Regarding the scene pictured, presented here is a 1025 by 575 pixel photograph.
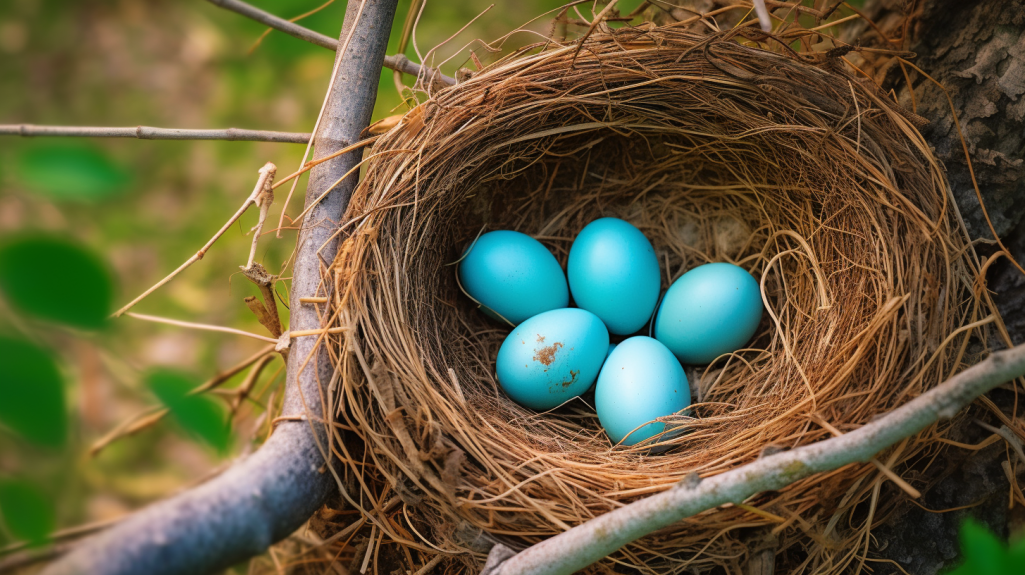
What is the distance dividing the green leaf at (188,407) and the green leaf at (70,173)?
0.16 metres

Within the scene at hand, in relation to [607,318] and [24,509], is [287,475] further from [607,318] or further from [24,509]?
[607,318]

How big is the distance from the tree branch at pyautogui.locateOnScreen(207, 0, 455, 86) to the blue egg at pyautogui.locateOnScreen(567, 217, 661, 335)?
0.60m

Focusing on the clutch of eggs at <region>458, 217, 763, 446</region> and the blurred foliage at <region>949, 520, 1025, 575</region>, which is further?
the clutch of eggs at <region>458, 217, 763, 446</region>

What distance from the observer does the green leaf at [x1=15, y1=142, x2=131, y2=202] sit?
36cm

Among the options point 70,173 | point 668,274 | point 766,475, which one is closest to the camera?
point 70,173

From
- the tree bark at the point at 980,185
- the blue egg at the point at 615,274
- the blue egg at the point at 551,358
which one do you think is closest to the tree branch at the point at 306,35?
the blue egg at the point at 615,274

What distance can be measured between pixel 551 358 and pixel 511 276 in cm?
27

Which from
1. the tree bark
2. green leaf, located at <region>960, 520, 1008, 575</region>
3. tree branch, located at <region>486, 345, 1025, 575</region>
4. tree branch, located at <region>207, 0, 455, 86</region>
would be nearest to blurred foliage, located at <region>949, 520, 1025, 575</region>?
green leaf, located at <region>960, 520, 1008, 575</region>

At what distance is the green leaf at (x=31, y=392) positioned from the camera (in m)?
0.40

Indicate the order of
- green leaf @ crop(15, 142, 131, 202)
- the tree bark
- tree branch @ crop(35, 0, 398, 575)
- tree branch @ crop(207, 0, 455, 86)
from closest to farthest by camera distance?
1. green leaf @ crop(15, 142, 131, 202)
2. tree branch @ crop(35, 0, 398, 575)
3. tree branch @ crop(207, 0, 455, 86)
4. the tree bark

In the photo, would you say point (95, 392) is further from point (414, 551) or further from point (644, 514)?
point (414, 551)

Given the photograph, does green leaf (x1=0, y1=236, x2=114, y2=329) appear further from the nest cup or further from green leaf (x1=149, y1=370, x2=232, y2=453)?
the nest cup

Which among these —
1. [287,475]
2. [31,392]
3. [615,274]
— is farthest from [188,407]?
[615,274]

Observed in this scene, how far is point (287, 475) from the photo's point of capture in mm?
1042
